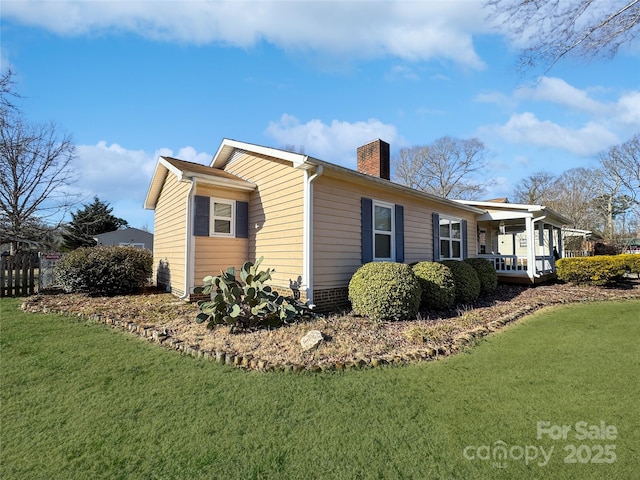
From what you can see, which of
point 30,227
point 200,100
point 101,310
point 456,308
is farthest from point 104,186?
point 456,308

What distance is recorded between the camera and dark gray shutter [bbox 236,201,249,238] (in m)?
8.77

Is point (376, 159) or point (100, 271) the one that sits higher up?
point (376, 159)

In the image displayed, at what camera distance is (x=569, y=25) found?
5.79 meters

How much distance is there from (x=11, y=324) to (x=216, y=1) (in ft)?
26.2

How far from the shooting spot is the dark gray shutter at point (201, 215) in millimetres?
7902

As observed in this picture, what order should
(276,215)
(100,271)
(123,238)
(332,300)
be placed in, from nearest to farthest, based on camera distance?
1. (332,300)
2. (276,215)
3. (100,271)
4. (123,238)

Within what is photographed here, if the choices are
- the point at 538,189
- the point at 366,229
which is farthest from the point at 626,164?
the point at 366,229

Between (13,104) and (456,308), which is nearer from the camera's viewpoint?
(456,308)

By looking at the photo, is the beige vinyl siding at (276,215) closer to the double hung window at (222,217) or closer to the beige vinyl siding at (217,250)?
the beige vinyl siding at (217,250)

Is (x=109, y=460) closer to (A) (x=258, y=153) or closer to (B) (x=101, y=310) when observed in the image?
(B) (x=101, y=310)

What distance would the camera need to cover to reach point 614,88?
7.96 metres

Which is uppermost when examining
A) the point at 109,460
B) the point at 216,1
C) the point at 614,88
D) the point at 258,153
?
the point at 216,1

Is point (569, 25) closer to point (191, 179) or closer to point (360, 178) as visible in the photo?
point (360, 178)

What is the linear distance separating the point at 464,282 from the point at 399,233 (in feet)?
7.04
